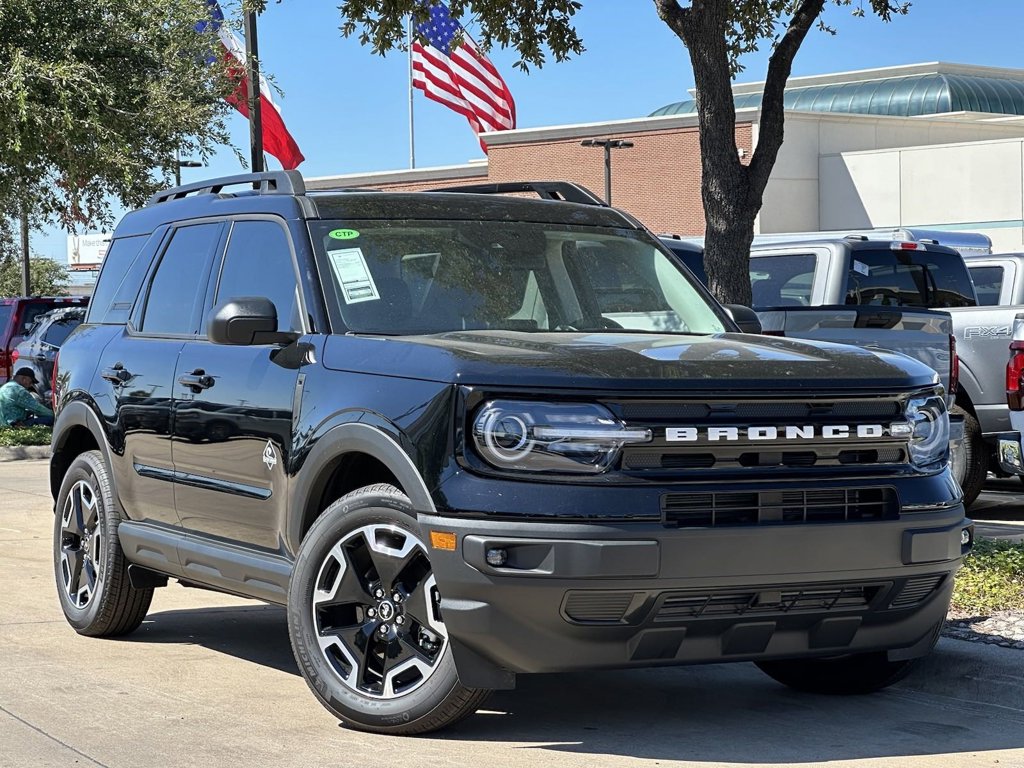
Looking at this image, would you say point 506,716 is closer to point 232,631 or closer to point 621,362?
point 621,362

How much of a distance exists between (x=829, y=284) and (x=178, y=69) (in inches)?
482

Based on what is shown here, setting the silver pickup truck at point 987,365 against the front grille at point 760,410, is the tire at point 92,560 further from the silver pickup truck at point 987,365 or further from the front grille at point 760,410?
the silver pickup truck at point 987,365

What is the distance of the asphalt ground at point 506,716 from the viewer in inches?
206

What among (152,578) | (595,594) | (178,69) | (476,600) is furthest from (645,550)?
(178,69)

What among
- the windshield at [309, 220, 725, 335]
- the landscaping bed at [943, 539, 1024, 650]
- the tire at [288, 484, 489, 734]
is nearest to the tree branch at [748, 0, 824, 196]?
the landscaping bed at [943, 539, 1024, 650]

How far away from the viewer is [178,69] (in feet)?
72.4

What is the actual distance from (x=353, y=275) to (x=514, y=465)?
4.82 ft

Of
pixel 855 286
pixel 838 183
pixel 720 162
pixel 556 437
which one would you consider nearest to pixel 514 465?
pixel 556 437

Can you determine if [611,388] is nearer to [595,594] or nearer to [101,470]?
[595,594]

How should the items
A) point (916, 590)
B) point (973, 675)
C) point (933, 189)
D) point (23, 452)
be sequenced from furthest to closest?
1. point (933, 189)
2. point (23, 452)
3. point (973, 675)
4. point (916, 590)

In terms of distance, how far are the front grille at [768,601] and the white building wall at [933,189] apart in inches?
2003

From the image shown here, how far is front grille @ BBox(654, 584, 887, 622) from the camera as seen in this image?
503 centimetres

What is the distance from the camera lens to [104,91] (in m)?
19.9

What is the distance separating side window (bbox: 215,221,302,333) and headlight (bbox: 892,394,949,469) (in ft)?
7.35
